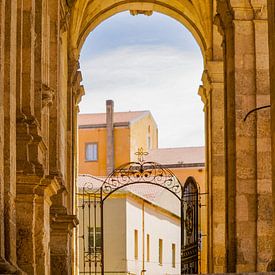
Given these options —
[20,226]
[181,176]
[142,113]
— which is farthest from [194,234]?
[142,113]

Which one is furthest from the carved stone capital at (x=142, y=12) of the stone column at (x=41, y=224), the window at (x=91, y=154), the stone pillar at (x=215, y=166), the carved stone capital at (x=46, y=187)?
the window at (x=91, y=154)

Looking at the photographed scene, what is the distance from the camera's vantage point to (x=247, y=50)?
83.7ft

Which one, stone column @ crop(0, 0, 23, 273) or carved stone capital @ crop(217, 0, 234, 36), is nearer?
stone column @ crop(0, 0, 23, 273)

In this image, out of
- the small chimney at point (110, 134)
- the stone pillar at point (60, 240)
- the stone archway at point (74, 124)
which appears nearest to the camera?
the stone archway at point (74, 124)

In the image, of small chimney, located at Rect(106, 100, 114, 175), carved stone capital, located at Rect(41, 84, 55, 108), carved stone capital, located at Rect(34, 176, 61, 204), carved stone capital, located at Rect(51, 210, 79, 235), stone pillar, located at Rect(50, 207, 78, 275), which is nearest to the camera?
carved stone capital, located at Rect(34, 176, 61, 204)

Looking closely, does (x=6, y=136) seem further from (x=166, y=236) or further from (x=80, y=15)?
(x=166, y=236)

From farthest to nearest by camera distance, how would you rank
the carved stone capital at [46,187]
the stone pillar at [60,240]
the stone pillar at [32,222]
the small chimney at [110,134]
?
the small chimney at [110,134]
the stone pillar at [60,240]
the carved stone capital at [46,187]
the stone pillar at [32,222]

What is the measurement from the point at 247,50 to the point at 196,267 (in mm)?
7730

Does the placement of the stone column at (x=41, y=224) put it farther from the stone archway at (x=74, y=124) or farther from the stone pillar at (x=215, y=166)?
the stone pillar at (x=215, y=166)

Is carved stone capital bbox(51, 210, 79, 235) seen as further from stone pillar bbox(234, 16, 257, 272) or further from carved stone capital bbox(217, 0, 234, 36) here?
carved stone capital bbox(217, 0, 234, 36)

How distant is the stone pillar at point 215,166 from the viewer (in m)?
31.3

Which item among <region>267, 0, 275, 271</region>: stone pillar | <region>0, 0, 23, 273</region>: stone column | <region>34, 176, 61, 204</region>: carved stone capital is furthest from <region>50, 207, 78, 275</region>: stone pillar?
<region>0, 0, 23, 273</region>: stone column

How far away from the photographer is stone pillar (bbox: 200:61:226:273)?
3131cm

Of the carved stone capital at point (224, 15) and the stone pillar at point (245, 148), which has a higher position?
the carved stone capital at point (224, 15)
